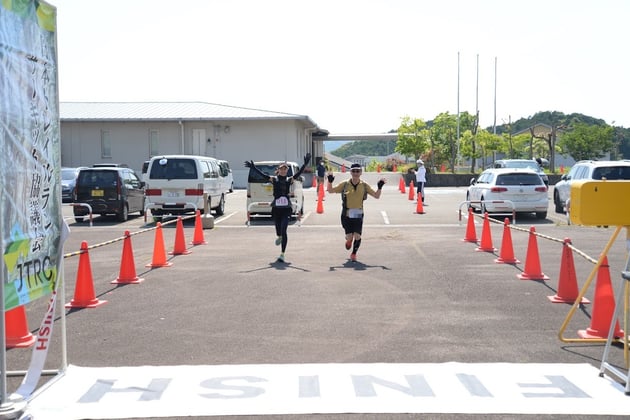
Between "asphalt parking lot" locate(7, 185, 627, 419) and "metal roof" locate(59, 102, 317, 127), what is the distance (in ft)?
97.8

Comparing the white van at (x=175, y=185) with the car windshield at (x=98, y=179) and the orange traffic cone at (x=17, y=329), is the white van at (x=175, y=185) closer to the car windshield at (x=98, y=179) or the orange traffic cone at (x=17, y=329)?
the car windshield at (x=98, y=179)

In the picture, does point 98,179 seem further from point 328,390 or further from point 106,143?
point 106,143

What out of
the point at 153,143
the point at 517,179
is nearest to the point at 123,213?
the point at 517,179

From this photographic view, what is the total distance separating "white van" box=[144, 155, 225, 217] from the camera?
21.6 m

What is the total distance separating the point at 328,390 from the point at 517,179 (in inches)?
696

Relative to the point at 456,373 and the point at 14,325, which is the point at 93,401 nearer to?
the point at 14,325

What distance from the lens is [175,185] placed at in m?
21.6

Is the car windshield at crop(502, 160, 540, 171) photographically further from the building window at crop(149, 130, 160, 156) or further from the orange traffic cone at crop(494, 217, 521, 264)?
the building window at crop(149, 130, 160, 156)

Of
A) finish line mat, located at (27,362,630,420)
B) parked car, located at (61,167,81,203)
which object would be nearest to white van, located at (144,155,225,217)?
parked car, located at (61,167,81,203)

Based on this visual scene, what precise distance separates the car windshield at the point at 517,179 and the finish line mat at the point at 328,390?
16.1m

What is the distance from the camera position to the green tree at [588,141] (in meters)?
71.6

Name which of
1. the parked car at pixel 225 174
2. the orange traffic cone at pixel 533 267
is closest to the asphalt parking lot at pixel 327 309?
the orange traffic cone at pixel 533 267

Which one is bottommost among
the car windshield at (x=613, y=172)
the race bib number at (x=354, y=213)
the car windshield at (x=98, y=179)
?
the race bib number at (x=354, y=213)

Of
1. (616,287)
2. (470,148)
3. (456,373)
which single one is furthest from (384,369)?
(470,148)
